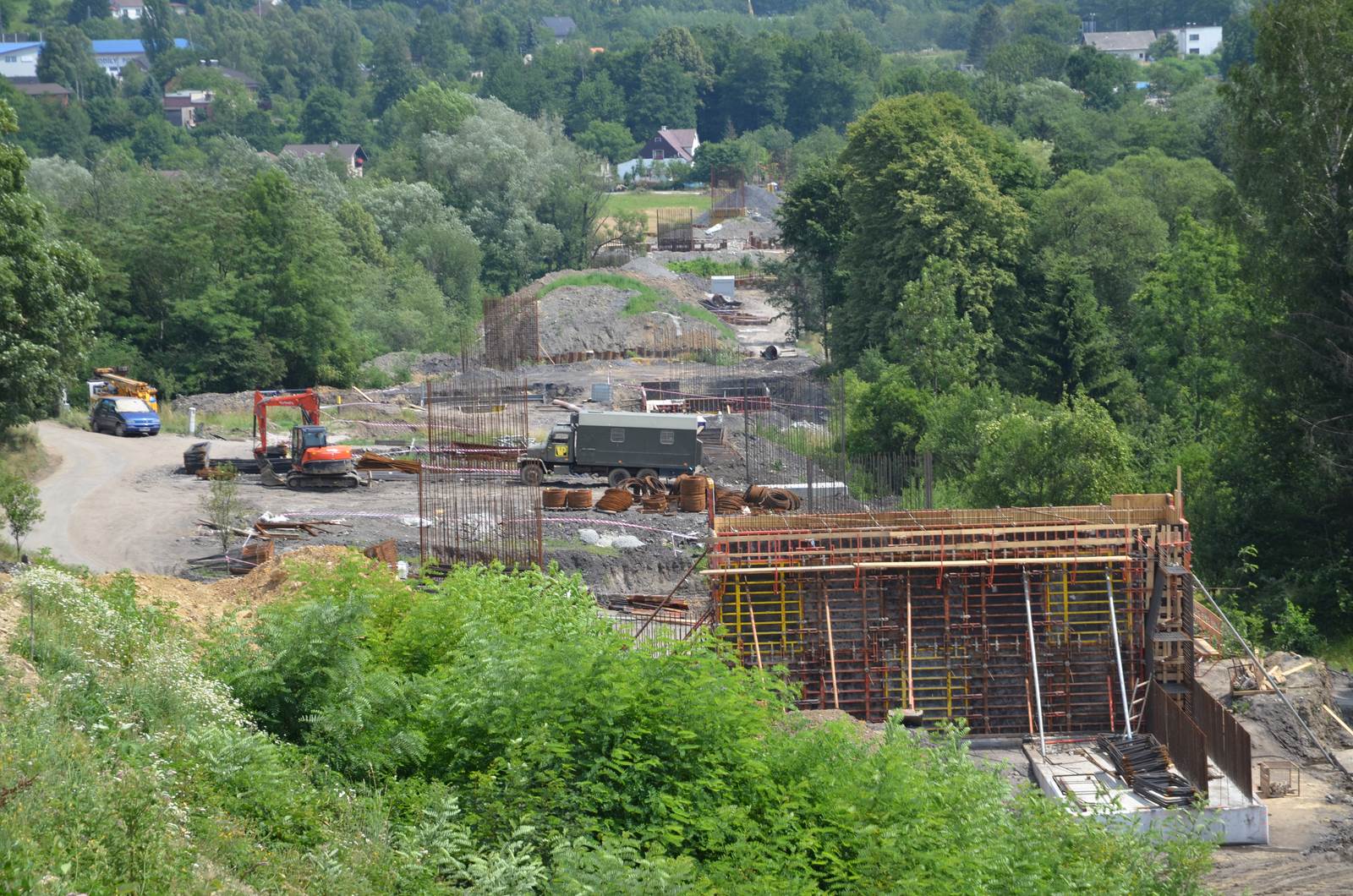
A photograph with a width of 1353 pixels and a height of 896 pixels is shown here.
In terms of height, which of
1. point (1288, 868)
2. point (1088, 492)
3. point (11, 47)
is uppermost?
point (11, 47)

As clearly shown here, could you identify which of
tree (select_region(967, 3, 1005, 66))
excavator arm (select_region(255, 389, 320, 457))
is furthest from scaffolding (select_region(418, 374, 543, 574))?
tree (select_region(967, 3, 1005, 66))

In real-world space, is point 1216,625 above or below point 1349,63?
below

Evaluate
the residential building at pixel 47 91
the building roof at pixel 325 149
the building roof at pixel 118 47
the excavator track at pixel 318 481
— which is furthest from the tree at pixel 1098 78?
the building roof at pixel 118 47

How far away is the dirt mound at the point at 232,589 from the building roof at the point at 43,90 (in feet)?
456

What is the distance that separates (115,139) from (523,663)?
13935 cm

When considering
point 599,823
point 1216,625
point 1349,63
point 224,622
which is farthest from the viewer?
point 1349,63

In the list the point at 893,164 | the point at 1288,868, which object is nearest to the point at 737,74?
the point at 893,164

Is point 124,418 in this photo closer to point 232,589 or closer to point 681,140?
point 232,589

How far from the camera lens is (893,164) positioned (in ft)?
178

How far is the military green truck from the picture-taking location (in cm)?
4172

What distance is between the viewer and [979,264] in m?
52.2

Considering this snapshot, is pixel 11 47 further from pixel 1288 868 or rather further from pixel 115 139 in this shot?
pixel 1288 868

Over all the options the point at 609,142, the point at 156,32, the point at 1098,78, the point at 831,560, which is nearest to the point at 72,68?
the point at 156,32

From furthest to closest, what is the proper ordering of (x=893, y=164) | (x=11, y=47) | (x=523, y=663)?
(x=11, y=47)
(x=893, y=164)
(x=523, y=663)
